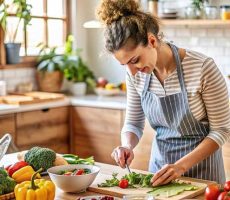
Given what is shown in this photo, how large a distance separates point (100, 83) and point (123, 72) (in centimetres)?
34

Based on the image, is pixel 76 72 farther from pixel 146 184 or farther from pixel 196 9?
pixel 146 184

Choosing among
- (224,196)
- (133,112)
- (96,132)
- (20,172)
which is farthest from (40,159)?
(96,132)

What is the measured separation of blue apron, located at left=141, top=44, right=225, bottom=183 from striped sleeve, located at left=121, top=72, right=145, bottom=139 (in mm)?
50

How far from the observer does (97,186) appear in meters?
2.40

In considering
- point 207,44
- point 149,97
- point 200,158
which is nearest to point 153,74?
point 149,97

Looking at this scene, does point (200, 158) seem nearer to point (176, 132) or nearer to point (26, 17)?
point (176, 132)

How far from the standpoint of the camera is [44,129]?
16.0ft

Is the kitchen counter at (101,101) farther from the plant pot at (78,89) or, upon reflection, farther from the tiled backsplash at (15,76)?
the tiled backsplash at (15,76)

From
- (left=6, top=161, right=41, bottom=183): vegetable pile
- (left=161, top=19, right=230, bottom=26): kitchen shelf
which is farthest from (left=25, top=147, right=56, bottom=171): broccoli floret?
(left=161, top=19, right=230, bottom=26): kitchen shelf

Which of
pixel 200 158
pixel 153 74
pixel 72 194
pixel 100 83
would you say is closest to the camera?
pixel 72 194

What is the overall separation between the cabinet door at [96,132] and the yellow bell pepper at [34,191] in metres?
2.69

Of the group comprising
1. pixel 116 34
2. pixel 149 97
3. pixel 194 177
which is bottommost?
pixel 194 177

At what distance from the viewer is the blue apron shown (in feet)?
8.84

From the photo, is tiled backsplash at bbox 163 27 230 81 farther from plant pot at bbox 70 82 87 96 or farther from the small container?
plant pot at bbox 70 82 87 96
